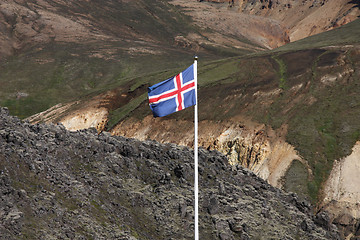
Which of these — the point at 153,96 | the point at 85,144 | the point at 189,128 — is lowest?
the point at 153,96

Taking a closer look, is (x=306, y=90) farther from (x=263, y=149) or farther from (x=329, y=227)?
(x=329, y=227)

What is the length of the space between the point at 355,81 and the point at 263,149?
17.1 meters

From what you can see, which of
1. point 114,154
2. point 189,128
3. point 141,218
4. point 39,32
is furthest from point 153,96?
point 39,32

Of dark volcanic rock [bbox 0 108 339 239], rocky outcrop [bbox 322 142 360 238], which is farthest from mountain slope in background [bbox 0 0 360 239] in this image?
dark volcanic rock [bbox 0 108 339 239]

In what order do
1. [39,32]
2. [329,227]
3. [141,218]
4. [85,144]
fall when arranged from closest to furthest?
[141,218] < [85,144] < [329,227] < [39,32]

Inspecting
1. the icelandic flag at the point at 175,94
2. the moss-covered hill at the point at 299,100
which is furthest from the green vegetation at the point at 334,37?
the icelandic flag at the point at 175,94

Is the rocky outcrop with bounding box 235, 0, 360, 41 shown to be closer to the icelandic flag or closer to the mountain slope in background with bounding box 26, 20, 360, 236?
the mountain slope in background with bounding box 26, 20, 360, 236

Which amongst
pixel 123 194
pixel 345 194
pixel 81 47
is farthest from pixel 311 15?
pixel 123 194

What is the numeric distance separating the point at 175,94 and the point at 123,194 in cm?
836

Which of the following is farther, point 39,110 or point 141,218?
point 39,110

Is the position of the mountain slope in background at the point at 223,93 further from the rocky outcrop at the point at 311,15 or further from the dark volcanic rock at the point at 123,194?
the rocky outcrop at the point at 311,15

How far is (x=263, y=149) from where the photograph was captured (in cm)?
4769

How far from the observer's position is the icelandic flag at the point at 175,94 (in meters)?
15.3

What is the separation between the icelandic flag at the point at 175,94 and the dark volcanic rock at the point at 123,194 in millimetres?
6320
